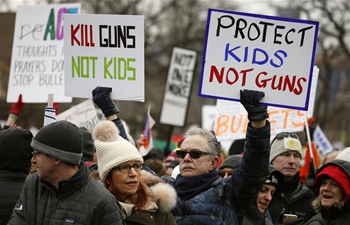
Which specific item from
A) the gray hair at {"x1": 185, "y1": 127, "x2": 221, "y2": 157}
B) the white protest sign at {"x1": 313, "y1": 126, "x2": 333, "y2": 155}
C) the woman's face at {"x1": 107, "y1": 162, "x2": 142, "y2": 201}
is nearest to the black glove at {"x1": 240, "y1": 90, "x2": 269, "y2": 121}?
the gray hair at {"x1": 185, "y1": 127, "x2": 221, "y2": 157}

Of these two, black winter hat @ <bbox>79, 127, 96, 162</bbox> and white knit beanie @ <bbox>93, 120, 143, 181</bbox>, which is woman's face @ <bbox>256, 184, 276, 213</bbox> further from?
black winter hat @ <bbox>79, 127, 96, 162</bbox>

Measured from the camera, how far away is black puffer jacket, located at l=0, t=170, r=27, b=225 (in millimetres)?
5281

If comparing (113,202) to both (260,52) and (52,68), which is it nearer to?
(260,52)

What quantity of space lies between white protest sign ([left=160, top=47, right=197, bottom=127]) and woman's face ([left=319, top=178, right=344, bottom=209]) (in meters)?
7.51

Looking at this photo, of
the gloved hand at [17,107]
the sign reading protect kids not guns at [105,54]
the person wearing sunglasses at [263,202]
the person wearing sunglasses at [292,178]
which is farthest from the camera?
the gloved hand at [17,107]

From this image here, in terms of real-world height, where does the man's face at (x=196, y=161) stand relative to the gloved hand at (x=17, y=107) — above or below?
below

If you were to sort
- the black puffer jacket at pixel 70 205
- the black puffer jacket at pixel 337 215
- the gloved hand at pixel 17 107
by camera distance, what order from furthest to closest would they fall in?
the gloved hand at pixel 17 107 < the black puffer jacket at pixel 337 215 < the black puffer jacket at pixel 70 205

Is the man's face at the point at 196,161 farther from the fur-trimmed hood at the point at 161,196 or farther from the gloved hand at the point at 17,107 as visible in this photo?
the gloved hand at the point at 17,107

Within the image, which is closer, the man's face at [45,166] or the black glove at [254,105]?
the man's face at [45,166]

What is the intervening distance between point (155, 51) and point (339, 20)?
29.5 feet

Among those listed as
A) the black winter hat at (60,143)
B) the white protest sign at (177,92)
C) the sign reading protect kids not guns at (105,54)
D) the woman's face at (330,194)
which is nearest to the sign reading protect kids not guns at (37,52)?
the sign reading protect kids not guns at (105,54)

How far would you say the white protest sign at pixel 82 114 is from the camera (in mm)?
8258

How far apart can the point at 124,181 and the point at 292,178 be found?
2848mm

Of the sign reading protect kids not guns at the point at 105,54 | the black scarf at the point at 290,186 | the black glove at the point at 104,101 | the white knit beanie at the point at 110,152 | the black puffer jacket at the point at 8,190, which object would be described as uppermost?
the sign reading protect kids not guns at the point at 105,54
